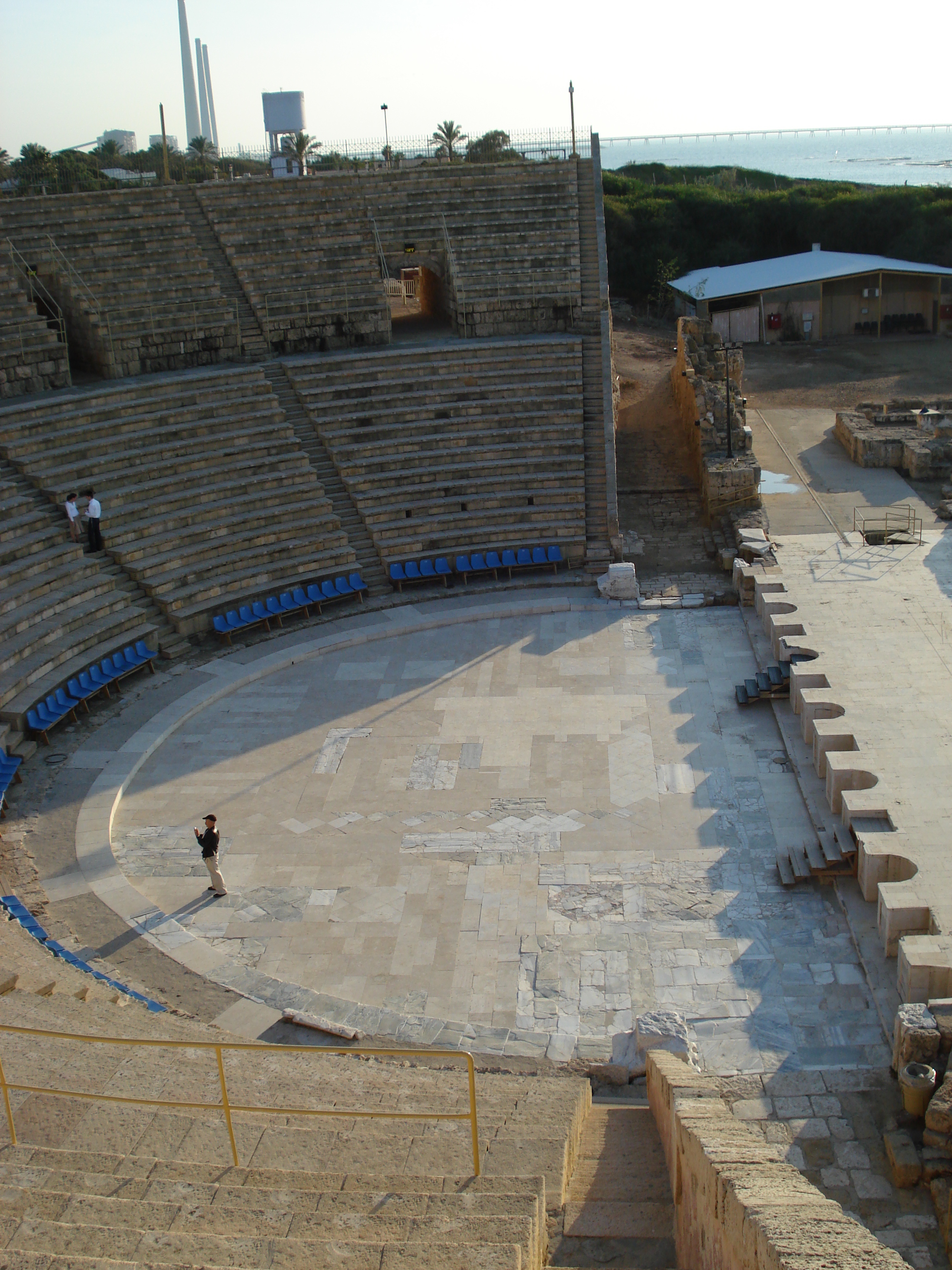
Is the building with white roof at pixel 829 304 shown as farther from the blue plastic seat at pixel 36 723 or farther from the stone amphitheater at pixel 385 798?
the blue plastic seat at pixel 36 723

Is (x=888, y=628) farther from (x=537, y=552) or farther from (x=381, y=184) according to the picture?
(x=381, y=184)

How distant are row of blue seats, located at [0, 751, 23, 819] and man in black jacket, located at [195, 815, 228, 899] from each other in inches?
124

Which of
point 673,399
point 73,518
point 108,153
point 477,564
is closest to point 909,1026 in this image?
point 477,564

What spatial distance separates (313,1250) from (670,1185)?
3.20m

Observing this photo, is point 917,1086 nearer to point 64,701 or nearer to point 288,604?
point 64,701

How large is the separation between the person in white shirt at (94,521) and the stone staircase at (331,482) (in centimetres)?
450

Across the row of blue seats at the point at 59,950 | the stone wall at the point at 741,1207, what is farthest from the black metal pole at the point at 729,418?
the stone wall at the point at 741,1207

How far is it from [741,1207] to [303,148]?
40456 mm

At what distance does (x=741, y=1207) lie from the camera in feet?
19.4

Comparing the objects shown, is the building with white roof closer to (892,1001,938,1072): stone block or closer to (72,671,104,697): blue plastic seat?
(72,671,104,697): blue plastic seat

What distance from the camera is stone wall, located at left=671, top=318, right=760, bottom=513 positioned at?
23.5 m

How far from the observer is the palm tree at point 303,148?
106ft

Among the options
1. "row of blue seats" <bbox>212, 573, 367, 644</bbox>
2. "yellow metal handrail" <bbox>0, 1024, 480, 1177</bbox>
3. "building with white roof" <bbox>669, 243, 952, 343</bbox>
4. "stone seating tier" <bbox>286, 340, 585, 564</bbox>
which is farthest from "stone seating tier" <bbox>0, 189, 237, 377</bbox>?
"building with white roof" <bbox>669, 243, 952, 343</bbox>

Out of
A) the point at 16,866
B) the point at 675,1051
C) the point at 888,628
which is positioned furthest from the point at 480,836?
the point at 888,628
